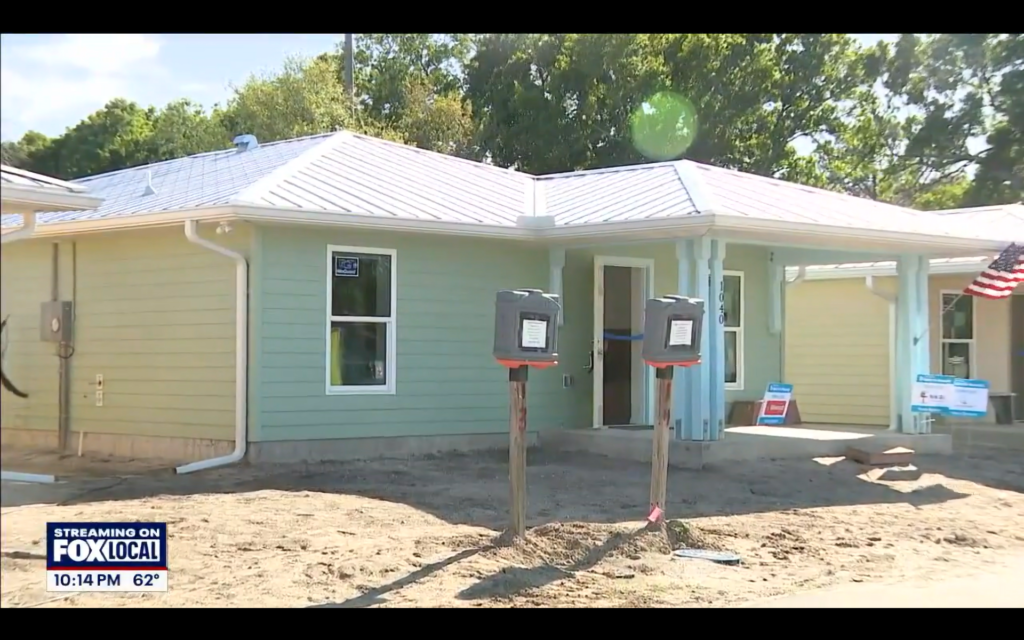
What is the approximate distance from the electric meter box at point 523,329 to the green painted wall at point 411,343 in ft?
14.5

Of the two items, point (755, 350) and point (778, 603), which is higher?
point (755, 350)

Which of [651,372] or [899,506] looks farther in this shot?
[651,372]

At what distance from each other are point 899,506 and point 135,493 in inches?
264

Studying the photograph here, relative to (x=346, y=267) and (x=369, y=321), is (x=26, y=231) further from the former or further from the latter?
(x=369, y=321)

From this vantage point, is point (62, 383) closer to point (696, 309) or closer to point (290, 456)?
point (290, 456)

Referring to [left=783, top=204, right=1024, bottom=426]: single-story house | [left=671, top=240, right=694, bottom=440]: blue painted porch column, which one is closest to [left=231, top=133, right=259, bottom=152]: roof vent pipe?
[left=671, top=240, right=694, bottom=440]: blue painted porch column

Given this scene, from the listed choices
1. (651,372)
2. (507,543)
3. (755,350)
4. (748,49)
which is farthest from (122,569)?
(748,49)

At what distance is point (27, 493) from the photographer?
7.10 m

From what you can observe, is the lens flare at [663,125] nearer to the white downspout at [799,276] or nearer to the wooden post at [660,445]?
the white downspout at [799,276]

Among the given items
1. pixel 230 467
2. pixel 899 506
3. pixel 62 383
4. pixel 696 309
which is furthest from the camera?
pixel 62 383

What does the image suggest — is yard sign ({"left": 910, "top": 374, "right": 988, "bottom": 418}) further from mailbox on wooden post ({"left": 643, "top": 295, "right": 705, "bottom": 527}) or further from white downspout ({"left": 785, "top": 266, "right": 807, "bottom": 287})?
mailbox on wooden post ({"left": 643, "top": 295, "right": 705, "bottom": 527})

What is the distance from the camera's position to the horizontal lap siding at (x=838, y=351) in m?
17.8
